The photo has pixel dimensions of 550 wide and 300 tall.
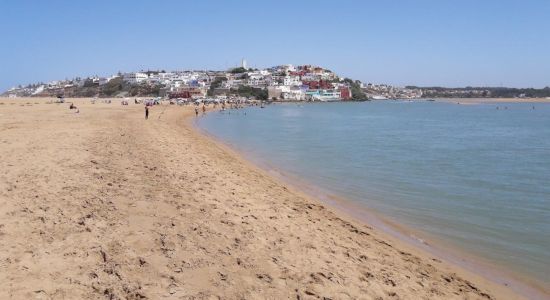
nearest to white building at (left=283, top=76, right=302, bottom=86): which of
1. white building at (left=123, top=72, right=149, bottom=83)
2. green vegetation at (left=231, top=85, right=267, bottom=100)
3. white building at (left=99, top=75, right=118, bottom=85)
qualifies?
green vegetation at (left=231, top=85, right=267, bottom=100)

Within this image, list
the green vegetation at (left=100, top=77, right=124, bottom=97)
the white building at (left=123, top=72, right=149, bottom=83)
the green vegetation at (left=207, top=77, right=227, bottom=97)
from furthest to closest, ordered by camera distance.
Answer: the white building at (left=123, top=72, right=149, bottom=83) → the green vegetation at (left=100, top=77, right=124, bottom=97) → the green vegetation at (left=207, top=77, right=227, bottom=97)

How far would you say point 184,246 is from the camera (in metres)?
5.96

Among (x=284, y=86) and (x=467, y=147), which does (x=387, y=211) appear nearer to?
(x=467, y=147)

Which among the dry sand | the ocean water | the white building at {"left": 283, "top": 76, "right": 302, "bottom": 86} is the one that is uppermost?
the white building at {"left": 283, "top": 76, "right": 302, "bottom": 86}

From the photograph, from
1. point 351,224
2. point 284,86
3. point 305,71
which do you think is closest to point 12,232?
point 351,224

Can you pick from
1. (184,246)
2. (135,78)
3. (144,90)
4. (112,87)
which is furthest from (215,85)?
(184,246)

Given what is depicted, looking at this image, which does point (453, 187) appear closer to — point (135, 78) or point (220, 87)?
point (220, 87)

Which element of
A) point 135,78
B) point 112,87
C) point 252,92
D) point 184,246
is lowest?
point 184,246

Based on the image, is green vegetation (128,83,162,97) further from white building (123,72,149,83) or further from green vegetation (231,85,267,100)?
green vegetation (231,85,267,100)

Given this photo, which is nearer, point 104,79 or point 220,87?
point 220,87

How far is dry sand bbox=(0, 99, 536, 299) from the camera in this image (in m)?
4.86

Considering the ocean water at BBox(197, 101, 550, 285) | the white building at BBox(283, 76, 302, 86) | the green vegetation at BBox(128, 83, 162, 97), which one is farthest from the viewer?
the white building at BBox(283, 76, 302, 86)

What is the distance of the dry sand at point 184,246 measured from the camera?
4855 millimetres

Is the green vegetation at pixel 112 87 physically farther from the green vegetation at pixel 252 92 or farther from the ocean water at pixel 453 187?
the ocean water at pixel 453 187
